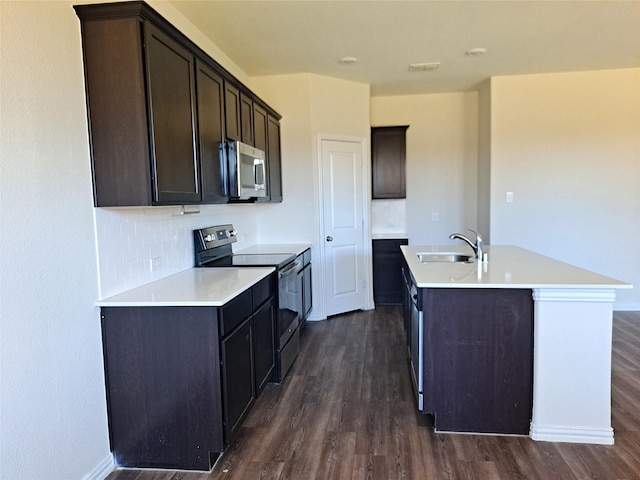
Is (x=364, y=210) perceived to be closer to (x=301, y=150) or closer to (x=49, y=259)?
(x=301, y=150)

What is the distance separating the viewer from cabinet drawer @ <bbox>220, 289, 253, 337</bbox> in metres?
2.06

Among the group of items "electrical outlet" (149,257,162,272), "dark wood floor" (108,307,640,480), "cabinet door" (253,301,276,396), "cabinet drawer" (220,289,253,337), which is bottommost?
"dark wood floor" (108,307,640,480)

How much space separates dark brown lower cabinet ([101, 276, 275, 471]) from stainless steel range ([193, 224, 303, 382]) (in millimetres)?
907

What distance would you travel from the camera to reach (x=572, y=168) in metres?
4.78

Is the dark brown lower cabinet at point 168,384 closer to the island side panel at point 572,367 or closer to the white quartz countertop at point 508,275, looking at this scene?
the white quartz countertop at point 508,275

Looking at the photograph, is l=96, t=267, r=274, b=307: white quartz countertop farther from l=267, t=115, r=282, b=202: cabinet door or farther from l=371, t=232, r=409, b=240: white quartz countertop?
l=371, t=232, r=409, b=240: white quartz countertop

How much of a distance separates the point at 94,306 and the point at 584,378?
2529mm

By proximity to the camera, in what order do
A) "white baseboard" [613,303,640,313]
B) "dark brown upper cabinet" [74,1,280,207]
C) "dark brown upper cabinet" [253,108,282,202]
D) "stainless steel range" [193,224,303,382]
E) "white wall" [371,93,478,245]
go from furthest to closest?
"white wall" [371,93,478,245], "white baseboard" [613,303,640,313], "dark brown upper cabinet" [253,108,282,202], "stainless steel range" [193,224,303,382], "dark brown upper cabinet" [74,1,280,207]

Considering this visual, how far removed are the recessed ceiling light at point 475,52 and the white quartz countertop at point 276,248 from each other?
7.88ft

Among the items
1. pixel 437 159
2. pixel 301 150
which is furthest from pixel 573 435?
pixel 437 159

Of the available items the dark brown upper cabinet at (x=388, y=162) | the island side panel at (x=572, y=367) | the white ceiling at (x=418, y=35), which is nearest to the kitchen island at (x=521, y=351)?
the island side panel at (x=572, y=367)

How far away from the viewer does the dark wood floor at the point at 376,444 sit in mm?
2051

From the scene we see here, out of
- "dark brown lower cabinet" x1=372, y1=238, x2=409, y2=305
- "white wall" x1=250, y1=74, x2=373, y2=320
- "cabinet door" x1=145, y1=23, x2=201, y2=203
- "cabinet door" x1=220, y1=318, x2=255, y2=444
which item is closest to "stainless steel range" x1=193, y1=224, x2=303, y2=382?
"cabinet door" x1=220, y1=318, x2=255, y2=444

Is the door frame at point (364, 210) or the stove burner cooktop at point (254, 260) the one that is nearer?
the stove burner cooktop at point (254, 260)
